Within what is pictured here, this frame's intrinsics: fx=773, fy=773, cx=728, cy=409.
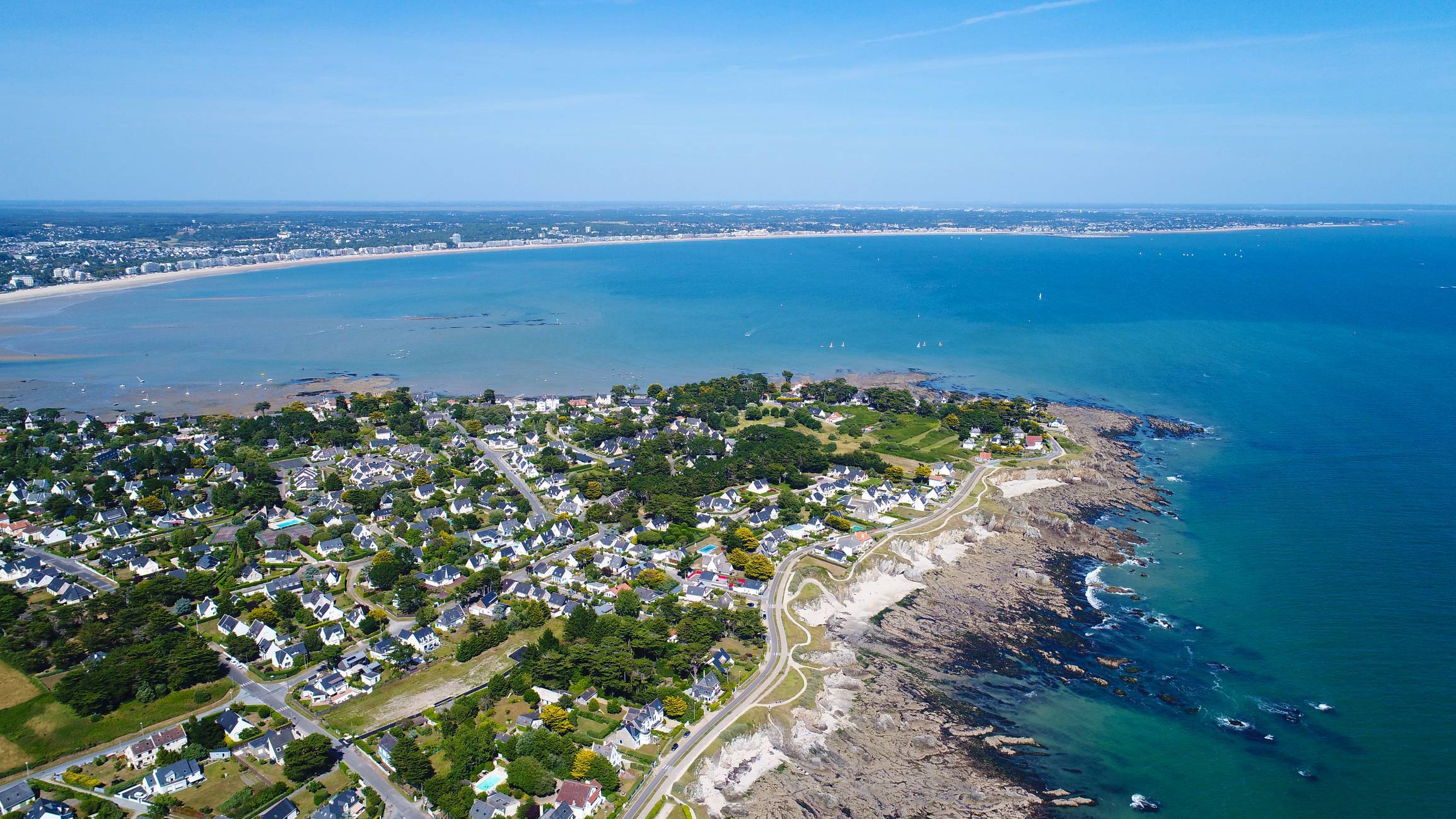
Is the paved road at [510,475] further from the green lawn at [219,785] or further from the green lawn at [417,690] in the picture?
the green lawn at [219,785]

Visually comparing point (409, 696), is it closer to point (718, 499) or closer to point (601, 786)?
point (601, 786)

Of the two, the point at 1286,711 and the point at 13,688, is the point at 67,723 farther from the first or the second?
the point at 1286,711

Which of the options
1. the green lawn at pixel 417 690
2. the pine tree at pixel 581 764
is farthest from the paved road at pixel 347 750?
the pine tree at pixel 581 764

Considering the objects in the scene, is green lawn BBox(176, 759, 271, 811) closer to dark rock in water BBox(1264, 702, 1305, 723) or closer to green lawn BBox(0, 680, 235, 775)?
green lawn BBox(0, 680, 235, 775)

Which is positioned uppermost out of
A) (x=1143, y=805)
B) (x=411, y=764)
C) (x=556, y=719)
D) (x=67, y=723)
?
(x=411, y=764)

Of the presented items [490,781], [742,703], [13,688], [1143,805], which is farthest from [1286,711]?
[13,688]

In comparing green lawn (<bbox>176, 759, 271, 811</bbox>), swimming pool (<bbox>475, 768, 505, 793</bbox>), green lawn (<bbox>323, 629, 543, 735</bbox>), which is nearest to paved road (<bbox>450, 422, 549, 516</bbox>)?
green lawn (<bbox>323, 629, 543, 735</bbox>)

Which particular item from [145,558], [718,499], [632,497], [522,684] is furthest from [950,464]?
[145,558]
